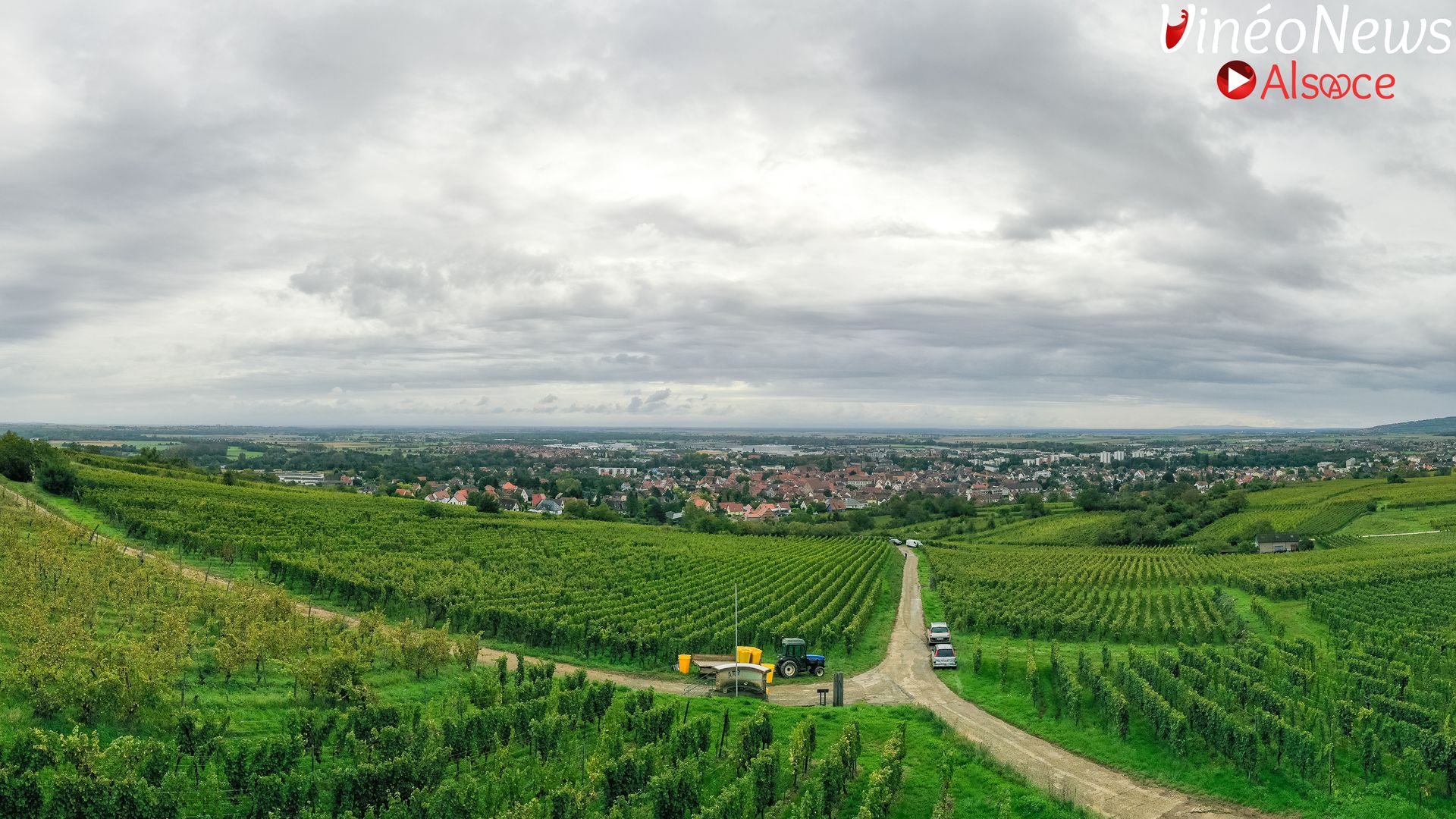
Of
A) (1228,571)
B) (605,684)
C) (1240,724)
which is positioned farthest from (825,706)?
(1228,571)

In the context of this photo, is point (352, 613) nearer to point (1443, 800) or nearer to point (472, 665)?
point (472, 665)

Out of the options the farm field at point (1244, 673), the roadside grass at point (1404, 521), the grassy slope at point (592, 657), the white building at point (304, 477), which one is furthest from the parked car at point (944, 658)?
the white building at point (304, 477)

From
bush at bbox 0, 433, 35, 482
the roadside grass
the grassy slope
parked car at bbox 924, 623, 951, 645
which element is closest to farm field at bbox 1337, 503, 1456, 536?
the roadside grass

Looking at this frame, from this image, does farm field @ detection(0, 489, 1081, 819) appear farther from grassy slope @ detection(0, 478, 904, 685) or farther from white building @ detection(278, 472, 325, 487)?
white building @ detection(278, 472, 325, 487)

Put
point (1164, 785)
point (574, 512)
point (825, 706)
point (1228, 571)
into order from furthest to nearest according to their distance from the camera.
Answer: point (574, 512)
point (1228, 571)
point (825, 706)
point (1164, 785)

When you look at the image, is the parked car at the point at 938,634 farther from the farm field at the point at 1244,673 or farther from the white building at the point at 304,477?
the white building at the point at 304,477

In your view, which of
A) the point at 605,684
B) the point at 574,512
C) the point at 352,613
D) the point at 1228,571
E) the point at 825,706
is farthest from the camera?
the point at 574,512
